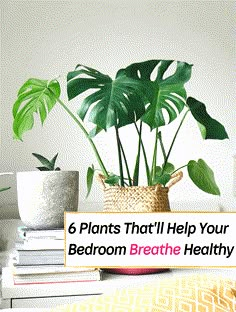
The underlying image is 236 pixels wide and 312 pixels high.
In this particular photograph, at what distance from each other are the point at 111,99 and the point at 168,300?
1062mm

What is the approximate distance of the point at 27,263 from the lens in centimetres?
202

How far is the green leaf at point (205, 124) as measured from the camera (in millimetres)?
2127

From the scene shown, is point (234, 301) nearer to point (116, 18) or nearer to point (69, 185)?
point (69, 185)

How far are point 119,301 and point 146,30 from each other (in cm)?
211

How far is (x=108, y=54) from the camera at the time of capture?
2.94 m

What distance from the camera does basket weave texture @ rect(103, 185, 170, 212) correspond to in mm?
2102

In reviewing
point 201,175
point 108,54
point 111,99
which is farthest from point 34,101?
point 108,54

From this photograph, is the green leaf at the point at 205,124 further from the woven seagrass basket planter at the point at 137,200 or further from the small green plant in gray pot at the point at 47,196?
the small green plant in gray pot at the point at 47,196

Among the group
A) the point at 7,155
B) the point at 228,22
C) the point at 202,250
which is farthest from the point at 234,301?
the point at 228,22

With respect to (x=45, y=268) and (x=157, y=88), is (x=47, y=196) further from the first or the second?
(x=157, y=88)

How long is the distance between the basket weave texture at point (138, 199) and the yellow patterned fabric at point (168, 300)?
1.03 meters

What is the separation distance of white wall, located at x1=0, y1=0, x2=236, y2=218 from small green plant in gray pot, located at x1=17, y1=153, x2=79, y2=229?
0.72 meters

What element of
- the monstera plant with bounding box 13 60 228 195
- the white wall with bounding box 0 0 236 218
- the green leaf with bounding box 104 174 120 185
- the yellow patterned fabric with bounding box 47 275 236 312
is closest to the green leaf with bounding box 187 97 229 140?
the monstera plant with bounding box 13 60 228 195

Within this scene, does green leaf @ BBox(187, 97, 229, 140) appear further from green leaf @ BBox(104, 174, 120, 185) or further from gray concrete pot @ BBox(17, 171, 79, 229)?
gray concrete pot @ BBox(17, 171, 79, 229)
